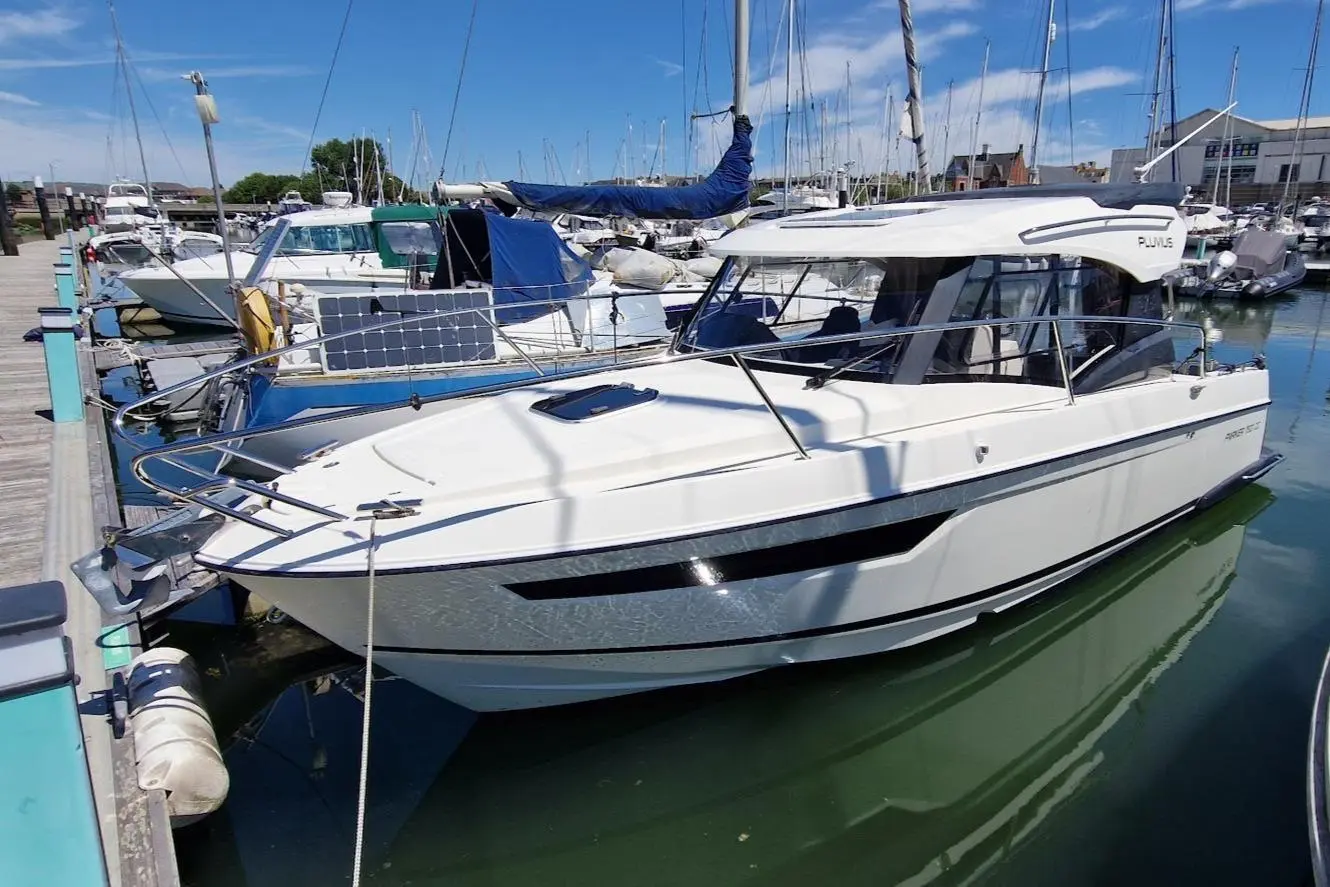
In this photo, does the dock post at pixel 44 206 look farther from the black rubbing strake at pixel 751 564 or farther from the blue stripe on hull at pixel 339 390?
the black rubbing strake at pixel 751 564

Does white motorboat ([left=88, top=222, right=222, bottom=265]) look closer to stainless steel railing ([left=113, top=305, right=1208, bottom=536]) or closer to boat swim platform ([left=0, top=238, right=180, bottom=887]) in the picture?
boat swim platform ([left=0, top=238, right=180, bottom=887])

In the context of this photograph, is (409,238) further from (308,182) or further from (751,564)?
(308,182)

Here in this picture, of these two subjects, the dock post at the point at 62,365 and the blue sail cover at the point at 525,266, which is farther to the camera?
the blue sail cover at the point at 525,266

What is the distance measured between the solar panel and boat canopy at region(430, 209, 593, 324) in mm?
563

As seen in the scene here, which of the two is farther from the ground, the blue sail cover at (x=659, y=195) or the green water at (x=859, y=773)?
the blue sail cover at (x=659, y=195)

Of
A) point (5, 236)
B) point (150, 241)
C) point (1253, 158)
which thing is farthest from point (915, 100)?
point (1253, 158)

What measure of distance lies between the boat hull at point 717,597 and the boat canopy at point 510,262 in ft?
18.1

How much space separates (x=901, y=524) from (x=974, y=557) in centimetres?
61

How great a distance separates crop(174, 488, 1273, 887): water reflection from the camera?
3238 mm

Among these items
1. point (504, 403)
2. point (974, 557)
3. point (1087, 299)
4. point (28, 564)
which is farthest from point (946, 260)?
point (28, 564)

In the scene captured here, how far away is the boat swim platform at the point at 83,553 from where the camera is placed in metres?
2.64

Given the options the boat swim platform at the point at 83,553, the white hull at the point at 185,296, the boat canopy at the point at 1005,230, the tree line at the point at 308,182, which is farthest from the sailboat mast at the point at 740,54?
the tree line at the point at 308,182

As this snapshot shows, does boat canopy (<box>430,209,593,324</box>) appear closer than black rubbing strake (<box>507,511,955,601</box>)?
No

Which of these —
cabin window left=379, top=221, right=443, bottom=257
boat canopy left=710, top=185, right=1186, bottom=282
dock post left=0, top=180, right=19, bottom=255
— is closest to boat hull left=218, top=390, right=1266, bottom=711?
boat canopy left=710, top=185, right=1186, bottom=282
